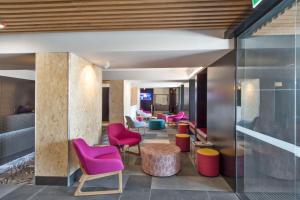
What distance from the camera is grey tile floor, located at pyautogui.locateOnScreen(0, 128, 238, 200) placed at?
3016mm

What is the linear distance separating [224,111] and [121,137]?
274 cm

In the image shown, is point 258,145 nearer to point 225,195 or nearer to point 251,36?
point 225,195

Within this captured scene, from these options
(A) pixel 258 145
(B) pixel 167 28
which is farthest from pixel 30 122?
(A) pixel 258 145

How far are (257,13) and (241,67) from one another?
3.04ft

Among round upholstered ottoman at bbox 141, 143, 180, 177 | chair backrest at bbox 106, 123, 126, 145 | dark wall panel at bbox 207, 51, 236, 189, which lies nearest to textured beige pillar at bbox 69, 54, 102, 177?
chair backrest at bbox 106, 123, 126, 145

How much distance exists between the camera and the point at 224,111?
370 cm

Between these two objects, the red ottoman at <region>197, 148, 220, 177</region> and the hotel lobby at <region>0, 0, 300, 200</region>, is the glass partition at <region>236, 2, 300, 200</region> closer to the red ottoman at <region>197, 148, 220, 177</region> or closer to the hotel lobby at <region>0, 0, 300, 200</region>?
the hotel lobby at <region>0, 0, 300, 200</region>

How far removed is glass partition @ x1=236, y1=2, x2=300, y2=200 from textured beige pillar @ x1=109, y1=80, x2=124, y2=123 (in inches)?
255

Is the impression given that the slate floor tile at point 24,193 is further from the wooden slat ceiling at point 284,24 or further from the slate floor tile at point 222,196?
the wooden slat ceiling at point 284,24

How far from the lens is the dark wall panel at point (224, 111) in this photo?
130 inches

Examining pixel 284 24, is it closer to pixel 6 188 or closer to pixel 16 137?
pixel 6 188

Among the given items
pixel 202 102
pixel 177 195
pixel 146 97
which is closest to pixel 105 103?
pixel 146 97

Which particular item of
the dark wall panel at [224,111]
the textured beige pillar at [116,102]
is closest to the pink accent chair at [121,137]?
the dark wall panel at [224,111]

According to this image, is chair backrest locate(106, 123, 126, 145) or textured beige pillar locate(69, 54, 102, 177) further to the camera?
chair backrest locate(106, 123, 126, 145)
